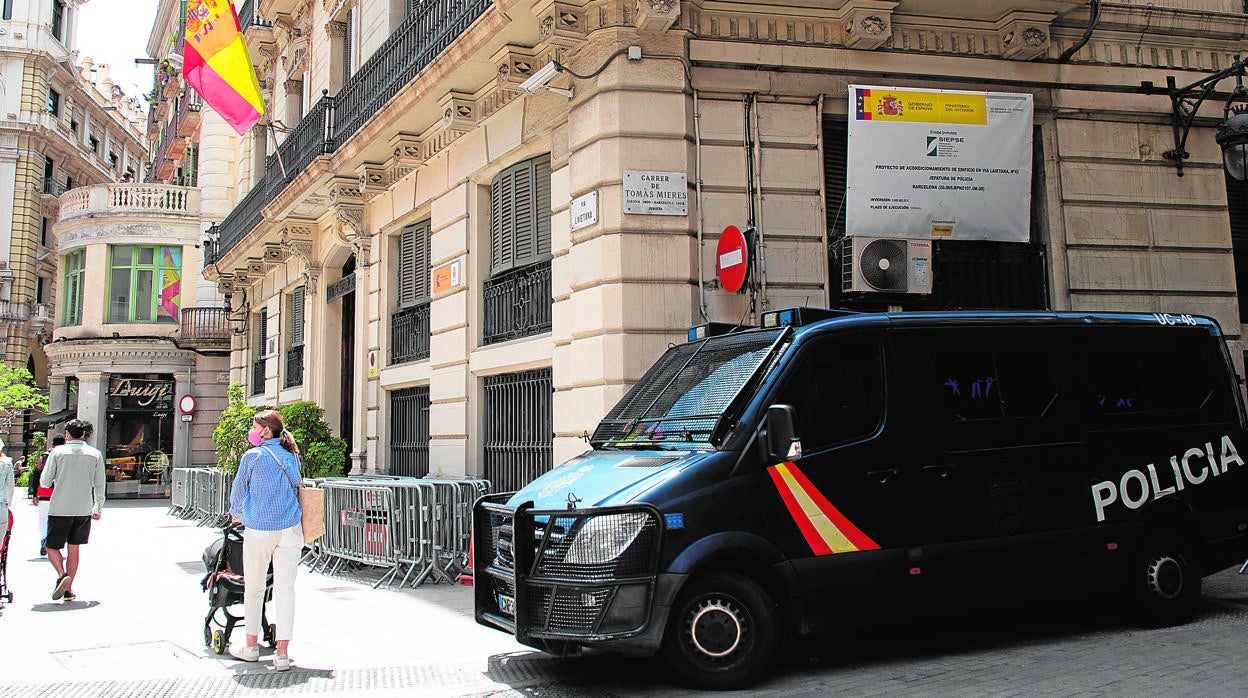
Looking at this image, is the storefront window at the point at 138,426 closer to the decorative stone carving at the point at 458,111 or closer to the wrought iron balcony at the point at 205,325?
the wrought iron balcony at the point at 205,325

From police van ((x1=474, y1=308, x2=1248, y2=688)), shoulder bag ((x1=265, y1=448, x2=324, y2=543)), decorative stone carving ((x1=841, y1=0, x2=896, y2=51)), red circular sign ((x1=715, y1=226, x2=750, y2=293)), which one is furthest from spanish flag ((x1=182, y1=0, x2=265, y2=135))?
police van ((x1=474, y1=308, x2=1248, y2=688))

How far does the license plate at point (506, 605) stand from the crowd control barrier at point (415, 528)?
3.65m

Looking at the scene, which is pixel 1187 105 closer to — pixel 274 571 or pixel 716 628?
pixel 716 628

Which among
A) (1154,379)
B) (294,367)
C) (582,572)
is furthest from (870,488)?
(294,367)

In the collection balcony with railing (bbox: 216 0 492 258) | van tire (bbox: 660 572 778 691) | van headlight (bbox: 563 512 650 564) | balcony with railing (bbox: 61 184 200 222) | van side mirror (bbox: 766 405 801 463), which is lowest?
van tire (bbox: 660 572 778 691)

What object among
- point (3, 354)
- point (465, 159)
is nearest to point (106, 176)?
point (3, 354)

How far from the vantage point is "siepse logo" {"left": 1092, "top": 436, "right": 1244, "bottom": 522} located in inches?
264

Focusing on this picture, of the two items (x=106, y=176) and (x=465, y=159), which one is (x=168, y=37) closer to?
(x=106, y=176)

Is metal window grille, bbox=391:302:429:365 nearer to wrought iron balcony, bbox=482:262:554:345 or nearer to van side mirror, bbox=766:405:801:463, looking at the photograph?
wrought iron balcony, bbox=482:262:554:345

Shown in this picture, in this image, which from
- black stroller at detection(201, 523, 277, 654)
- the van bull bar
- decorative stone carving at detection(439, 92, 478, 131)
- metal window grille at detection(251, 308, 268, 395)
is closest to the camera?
the van bull bar

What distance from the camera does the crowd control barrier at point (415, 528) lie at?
31.6ft

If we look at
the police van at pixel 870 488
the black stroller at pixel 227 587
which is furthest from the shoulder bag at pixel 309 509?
the police van at pixel 870 488

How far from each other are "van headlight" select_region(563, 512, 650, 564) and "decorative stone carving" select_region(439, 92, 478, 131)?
7.71 meters

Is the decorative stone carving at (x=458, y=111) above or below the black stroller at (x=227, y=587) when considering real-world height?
above
